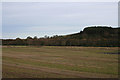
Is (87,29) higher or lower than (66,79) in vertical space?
higher

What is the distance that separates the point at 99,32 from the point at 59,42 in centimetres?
5811

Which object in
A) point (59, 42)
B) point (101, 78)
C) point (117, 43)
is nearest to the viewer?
point (101, 78)

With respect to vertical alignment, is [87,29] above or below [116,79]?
above

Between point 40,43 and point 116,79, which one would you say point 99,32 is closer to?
point 40,43

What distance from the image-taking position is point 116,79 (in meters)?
12.0

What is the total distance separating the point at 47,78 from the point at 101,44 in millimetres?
86887

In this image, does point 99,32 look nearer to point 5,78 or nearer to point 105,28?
point 105,28

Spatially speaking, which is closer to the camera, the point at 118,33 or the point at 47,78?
the point at 47,78

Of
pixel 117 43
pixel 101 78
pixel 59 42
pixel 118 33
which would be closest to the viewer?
pixel 101 78

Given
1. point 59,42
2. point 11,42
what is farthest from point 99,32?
point 11,42

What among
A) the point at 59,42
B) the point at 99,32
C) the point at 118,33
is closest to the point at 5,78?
the point at 59,42

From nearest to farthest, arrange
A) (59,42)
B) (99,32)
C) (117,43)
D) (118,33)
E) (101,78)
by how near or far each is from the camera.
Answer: (101,78), (117,43), (59,42), (118,33), (99,32)

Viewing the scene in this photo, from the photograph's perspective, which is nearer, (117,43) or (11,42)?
(117,43)

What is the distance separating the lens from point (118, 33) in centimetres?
13850
